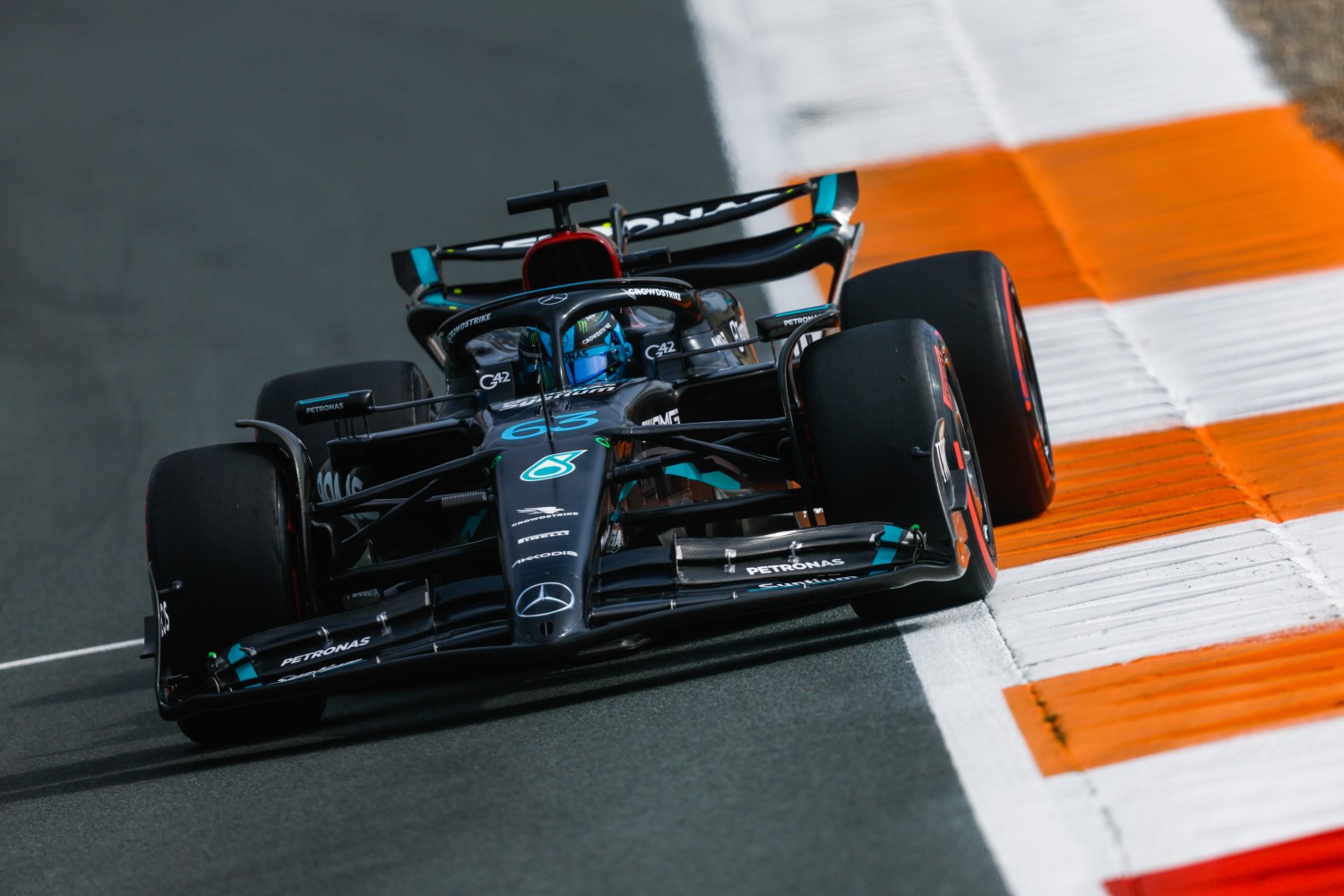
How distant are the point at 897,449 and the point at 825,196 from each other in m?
2.97

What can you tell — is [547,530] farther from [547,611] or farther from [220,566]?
[220,566]

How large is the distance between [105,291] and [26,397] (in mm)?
1468

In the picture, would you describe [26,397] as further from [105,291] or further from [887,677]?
[887,677]

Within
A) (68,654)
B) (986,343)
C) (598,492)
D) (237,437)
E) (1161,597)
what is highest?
(598,492)

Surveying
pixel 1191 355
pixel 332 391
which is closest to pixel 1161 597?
pixel 1191 355

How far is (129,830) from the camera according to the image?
4.51 meters

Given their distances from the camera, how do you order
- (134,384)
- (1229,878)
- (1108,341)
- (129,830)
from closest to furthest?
(1229,878) < (129,830) < (1108,341) < (134,384)

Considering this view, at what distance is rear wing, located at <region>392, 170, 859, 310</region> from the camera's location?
7.47 meters

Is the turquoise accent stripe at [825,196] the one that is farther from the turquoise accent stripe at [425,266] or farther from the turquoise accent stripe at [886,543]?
the turquoise accent stripe at [886,543]

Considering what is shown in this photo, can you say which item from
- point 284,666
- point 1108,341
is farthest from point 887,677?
point 1108,341

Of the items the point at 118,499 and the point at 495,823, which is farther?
the point at 118,499

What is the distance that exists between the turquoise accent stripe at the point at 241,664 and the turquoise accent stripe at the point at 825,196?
3834mm

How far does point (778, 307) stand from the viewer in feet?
35.9

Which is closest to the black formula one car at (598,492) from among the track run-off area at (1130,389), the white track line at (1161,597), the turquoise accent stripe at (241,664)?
the turquoise accent stripe at (241,664)
